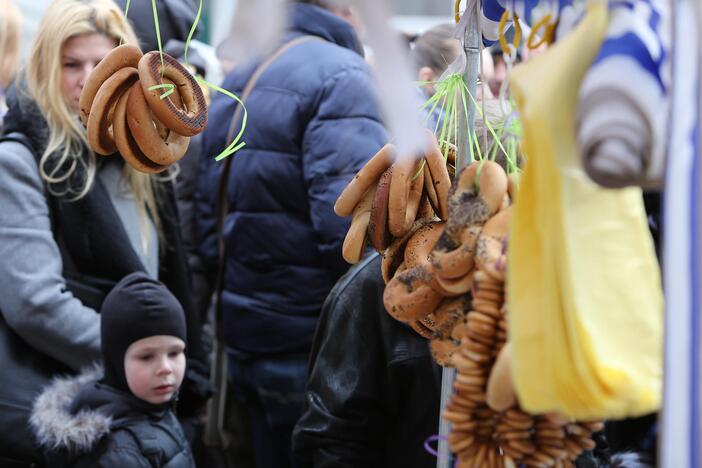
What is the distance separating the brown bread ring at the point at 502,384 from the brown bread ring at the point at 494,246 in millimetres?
91

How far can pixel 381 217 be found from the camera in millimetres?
1399

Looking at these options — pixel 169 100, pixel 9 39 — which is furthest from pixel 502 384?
pixel 9 39

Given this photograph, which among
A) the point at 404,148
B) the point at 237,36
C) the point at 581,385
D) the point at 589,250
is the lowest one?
the point at 581,385

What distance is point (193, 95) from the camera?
4.68 feet

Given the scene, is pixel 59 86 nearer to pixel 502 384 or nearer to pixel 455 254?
pixel 455 254

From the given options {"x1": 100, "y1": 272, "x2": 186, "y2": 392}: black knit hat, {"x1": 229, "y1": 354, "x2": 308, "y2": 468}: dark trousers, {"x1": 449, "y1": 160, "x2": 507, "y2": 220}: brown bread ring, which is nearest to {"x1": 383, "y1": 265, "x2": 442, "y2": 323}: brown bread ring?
{"x1": 449, "y1": 160, "x2": 507, "y2": 220}: brown bread ring

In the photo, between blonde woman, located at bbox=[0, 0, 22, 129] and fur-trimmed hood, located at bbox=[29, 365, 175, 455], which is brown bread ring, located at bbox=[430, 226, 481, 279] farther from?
blonde woman, located at bbox=[0, 0, 22, 129]

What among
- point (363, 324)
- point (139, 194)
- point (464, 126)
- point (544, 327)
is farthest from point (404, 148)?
point (139, 194)

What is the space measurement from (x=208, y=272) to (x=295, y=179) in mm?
558

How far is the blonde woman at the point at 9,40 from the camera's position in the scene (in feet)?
9.09

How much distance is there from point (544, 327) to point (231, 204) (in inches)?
67.4

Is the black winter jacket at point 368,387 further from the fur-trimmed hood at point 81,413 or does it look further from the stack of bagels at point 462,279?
the fur-trimmed hood at point 81,413

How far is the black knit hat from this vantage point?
82.7 inches

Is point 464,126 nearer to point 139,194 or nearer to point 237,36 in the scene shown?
point 237,36
